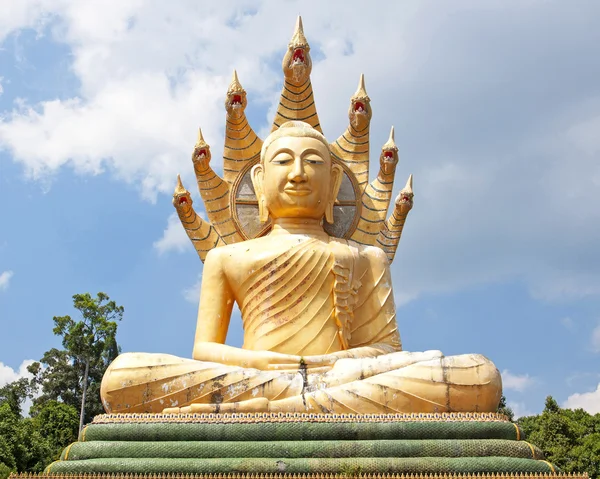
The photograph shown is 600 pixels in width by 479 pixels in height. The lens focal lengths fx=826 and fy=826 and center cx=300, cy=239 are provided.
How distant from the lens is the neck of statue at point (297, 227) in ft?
35.9

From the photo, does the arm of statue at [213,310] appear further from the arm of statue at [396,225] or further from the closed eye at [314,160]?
the arm of statue at [396,225]

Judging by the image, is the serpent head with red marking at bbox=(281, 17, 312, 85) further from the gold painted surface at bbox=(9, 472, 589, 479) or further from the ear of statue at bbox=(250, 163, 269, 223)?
the gold painted surface at bbox=(9, 472, 589, 479)

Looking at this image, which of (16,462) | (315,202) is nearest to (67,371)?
(16,462)

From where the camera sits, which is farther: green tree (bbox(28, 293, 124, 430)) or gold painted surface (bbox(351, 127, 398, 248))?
green tree (bbox(28, 293, 124, 430))

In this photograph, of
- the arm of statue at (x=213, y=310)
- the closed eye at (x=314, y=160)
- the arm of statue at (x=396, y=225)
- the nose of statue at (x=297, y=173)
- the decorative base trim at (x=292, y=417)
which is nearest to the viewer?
the decorative base trim at (x=292, y=417)

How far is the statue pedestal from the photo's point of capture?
726 cm

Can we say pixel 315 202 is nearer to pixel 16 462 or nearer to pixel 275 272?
pixel 275 272

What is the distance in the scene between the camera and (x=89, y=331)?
83.6 ft

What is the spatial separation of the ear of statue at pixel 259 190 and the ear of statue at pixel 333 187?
0.84 meters

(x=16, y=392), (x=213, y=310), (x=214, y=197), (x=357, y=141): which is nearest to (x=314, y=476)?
(x=213, y=310)

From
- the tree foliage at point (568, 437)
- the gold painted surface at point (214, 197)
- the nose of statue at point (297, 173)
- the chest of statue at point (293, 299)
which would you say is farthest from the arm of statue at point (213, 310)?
the tree foliage at point (568, 437)

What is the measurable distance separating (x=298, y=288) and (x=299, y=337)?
2.05ft

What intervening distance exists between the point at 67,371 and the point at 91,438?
1912 cm

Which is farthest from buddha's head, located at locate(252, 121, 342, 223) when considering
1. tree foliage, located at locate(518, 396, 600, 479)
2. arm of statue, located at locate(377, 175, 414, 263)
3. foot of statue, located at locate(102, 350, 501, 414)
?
tree foliage, located at locate(518, 396, 600, 479)
